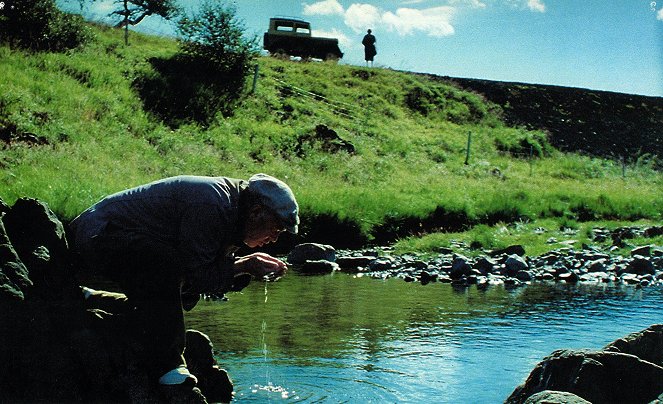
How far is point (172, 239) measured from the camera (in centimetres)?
534

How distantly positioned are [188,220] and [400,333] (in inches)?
194

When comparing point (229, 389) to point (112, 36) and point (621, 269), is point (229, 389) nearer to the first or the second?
point (621, 269)

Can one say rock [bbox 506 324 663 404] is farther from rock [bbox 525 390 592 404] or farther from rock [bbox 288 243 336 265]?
rock [bbox 288 243 336 265]

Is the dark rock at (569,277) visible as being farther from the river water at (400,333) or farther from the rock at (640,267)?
the rock at (640,267)

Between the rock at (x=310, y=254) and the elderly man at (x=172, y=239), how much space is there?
11.3 metres

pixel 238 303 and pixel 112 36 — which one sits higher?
pixel 112 36

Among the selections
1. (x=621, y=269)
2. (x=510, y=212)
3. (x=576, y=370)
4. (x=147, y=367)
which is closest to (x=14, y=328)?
(x=147, y=367)

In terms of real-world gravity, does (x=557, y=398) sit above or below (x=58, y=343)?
above

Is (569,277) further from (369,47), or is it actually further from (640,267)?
(369,47)

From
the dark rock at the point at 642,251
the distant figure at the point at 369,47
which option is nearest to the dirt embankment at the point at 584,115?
the distant figure at the point at 369,47

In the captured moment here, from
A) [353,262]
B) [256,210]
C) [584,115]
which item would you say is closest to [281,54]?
[584,115]

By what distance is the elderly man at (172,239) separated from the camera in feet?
17.0

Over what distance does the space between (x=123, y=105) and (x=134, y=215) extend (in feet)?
79.4

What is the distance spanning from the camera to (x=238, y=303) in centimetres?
1114
